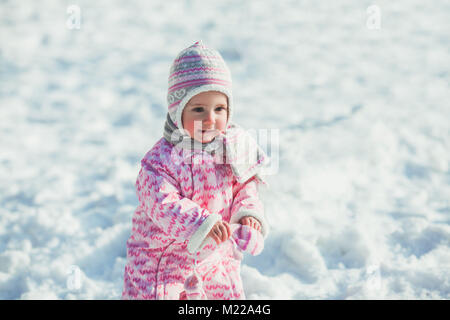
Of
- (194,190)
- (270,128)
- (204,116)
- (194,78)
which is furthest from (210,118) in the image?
(270,128)

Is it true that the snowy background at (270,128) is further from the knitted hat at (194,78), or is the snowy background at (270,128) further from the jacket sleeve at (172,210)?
the knitted hat at (194,78)

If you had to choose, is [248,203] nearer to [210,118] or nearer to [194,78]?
[210,118]

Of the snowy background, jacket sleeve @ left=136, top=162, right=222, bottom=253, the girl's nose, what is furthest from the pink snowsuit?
the snowy background

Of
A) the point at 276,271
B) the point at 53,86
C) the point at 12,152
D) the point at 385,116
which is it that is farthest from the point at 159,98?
the point at 276,271

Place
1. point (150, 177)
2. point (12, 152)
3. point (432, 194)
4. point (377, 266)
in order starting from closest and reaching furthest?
point (150, 177), point (377, 266), point (432, 194), point (12, 152)

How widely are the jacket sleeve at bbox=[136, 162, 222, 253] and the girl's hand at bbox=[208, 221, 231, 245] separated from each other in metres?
0.02

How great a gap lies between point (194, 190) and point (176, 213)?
6.2 inches

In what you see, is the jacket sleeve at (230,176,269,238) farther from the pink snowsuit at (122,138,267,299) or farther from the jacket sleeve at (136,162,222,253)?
the jacket sleeve at (136,162,222,253)

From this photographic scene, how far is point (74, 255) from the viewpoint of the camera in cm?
282

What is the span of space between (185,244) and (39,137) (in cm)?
257

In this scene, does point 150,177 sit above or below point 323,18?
below

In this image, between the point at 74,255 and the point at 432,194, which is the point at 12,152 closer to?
the point at 74,255

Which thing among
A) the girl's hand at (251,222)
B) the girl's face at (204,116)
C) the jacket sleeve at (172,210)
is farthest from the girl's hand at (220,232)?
the girl's face at (204,116)

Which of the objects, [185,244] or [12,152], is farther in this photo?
[12,152]
